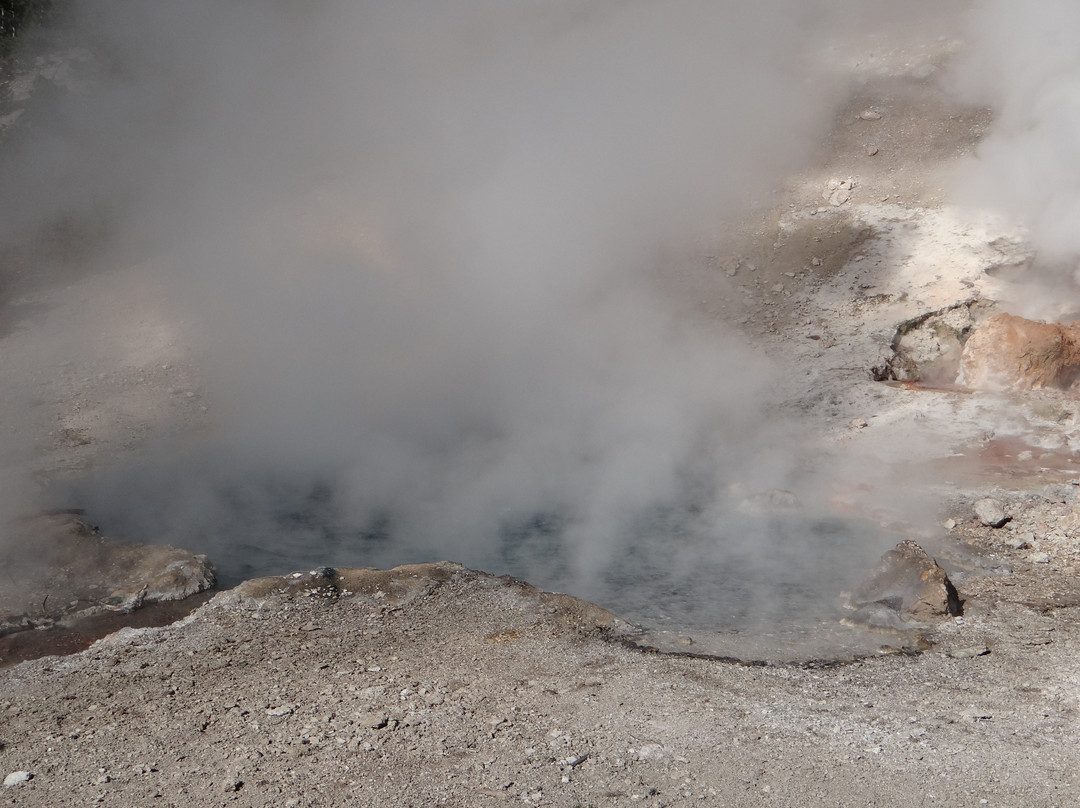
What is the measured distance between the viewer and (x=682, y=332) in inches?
376

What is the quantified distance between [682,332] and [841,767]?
6495 mm

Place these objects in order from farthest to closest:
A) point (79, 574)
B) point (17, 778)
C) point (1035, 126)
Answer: point (1035, 126) < point (79, 574) < point (17, 778)

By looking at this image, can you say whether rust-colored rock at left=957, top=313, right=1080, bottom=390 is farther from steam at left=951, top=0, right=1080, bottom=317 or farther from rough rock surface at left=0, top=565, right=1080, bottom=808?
rough rock surface at left=0, top=565, right=1080, bottom=808

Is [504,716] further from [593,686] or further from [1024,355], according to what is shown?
[1024,355]

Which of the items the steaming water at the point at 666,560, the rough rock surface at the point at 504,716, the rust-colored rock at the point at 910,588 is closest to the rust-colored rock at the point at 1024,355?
the steaming water at the point at 666,560

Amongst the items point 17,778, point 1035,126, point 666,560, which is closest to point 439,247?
point 666,560

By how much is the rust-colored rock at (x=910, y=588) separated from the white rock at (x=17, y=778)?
415cm

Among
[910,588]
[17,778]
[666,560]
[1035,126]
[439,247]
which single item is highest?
[1035,126]

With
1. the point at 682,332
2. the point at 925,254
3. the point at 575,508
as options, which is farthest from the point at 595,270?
the point at 575,508

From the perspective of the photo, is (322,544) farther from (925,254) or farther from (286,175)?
(286,175)

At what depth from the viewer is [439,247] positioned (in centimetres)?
1109

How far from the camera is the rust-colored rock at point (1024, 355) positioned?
754cm

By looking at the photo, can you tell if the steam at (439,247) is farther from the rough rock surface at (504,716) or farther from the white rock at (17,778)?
the white rock at (17,778)

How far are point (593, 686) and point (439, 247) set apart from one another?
7.93 metres
